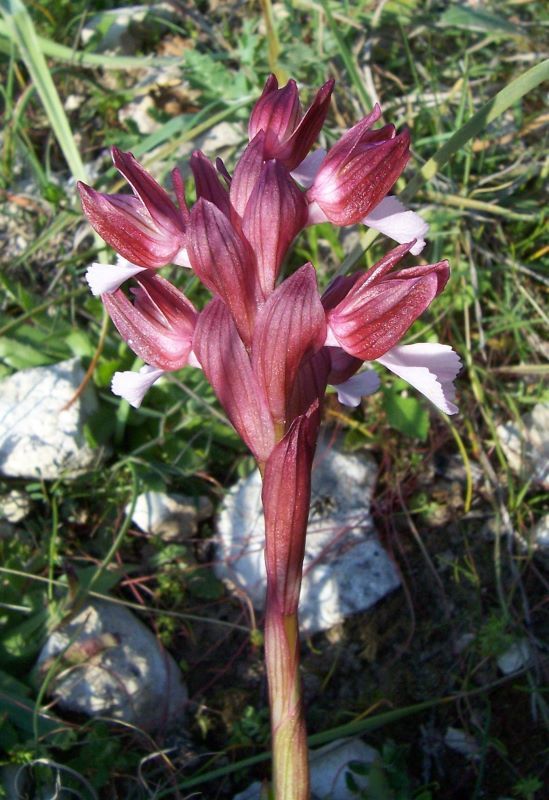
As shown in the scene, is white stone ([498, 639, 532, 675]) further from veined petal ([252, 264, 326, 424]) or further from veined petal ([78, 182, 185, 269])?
veined petal ([78, 182, 185, 269])

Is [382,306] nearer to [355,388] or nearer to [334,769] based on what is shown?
[355,388]

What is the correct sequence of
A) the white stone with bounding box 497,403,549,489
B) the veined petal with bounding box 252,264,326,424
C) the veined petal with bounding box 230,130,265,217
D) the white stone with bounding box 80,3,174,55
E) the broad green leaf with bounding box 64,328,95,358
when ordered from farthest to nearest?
the white stone with bounding box 80,3,174,55 < the broad green leaf with bounding box 64,328,95,358 < the white stone with bounding box 497,403,549,489 < the veined petal with bounding box 230,130,265,217 < the veined petal with bounding box 252,264,326,424

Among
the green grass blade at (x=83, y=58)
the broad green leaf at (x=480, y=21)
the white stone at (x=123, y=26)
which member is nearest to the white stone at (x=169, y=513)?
the green grass blade at (x=83, y=58)

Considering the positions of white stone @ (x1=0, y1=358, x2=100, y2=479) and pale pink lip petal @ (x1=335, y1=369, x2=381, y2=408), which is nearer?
pale pink lip petal @ (x1=335, y1=369, x2=381, y2=408)

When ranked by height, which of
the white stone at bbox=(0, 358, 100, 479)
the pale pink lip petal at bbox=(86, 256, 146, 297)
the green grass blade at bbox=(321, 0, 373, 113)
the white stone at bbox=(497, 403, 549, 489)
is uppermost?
the green grass blade at bbox=(321, 0, 373, 113)

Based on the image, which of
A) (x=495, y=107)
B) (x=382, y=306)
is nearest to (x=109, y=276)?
(x=382, y=306)

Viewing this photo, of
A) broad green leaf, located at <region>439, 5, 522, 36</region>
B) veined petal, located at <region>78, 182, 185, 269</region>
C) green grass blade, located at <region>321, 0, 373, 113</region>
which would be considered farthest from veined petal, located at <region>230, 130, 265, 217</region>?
broad green leaf, located at <region>439, 5, 522, 36</region>
